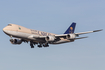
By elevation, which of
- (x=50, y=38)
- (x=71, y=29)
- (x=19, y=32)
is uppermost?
(x=19, y=32)

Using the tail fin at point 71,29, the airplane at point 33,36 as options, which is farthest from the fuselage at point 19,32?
the tail fin at point 71,29

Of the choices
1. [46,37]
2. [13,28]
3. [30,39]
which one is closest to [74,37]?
[46,37]

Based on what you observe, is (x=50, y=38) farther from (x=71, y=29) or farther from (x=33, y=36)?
(x=71, y=29)

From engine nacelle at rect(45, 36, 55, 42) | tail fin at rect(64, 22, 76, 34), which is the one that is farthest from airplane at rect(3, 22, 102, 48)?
tail fin at rect(64, 22, 76, 34)

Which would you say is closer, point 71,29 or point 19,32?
point 19,32

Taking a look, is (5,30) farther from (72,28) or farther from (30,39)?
(72,28)

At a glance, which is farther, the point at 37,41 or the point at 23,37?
the point at 37,41

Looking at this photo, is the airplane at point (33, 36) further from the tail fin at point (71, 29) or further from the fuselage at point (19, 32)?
the tail fin at point (71, 29)

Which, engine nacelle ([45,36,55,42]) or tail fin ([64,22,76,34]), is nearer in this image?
engine nacelle ([45,36,55,42])

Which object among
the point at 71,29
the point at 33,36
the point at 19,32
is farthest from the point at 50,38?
the point at 71,29

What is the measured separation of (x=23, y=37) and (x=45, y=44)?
31.3 ft

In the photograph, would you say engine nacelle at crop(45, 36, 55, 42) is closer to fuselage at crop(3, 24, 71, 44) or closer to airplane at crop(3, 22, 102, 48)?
airplane at crop(3, 22, 102, 48)

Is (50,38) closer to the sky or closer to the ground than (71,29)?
closer to the ground

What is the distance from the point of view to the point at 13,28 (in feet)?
201
